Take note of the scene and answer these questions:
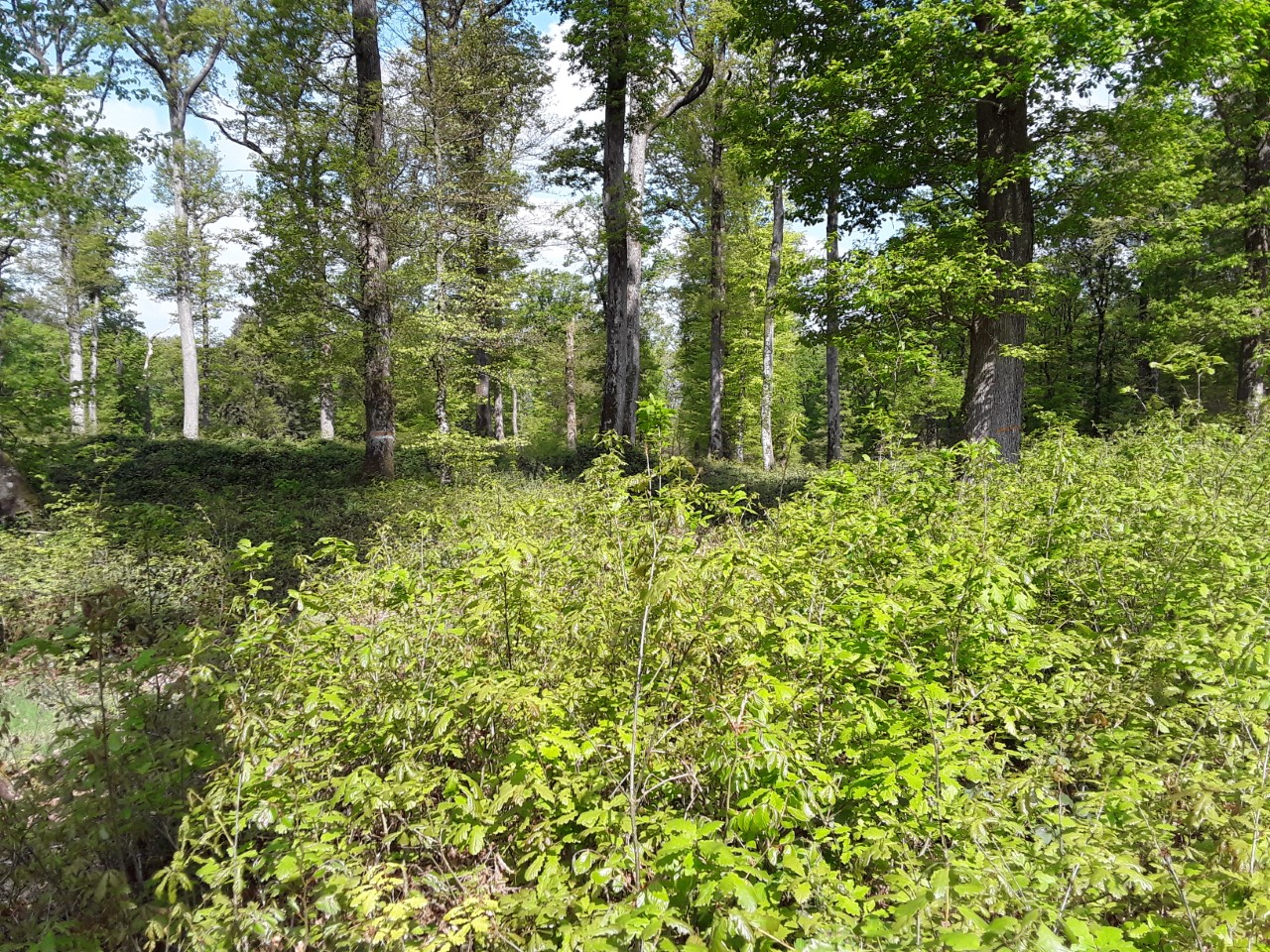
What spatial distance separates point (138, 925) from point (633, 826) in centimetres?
167

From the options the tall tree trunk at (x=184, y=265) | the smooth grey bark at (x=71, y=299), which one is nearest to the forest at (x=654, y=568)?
the tall tree trunk at (x=184, y=265)

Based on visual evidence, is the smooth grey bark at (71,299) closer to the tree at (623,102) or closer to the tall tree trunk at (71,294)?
the tall tree trunk at (71,294)

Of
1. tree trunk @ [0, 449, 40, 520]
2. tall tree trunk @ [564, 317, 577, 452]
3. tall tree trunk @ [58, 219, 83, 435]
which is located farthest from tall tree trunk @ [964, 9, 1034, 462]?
tall tree trunk @ [58, 219, 83, 435]

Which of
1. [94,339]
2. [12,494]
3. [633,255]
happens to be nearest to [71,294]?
[94,339]

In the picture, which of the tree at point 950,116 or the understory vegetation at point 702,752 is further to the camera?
the tree at point 950,116

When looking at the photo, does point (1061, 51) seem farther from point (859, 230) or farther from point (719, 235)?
point (719, 235)

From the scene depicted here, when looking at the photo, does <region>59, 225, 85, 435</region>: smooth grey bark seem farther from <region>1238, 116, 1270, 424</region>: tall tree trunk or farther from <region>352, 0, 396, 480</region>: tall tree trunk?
<region>1238, 116, 1270, 424</region>: tall tree trunk

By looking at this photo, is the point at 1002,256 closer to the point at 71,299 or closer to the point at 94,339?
the point at 71,299

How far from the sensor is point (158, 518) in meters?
7.04

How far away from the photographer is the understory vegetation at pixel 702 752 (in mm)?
1719

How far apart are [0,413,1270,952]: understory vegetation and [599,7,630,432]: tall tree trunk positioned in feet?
29.8

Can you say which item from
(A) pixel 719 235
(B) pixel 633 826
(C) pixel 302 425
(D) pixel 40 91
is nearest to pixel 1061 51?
(B) pixel 633 826

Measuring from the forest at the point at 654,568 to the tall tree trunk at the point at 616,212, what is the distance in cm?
10

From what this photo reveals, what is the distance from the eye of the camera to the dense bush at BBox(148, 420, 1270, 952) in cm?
168
